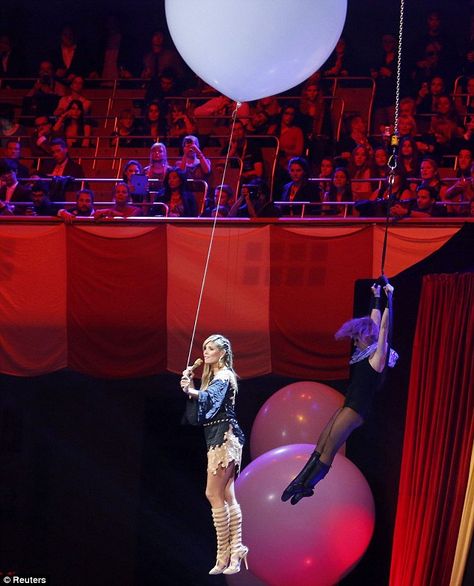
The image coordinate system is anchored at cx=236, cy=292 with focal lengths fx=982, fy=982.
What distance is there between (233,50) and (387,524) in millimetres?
3852

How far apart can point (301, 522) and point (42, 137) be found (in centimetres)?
481

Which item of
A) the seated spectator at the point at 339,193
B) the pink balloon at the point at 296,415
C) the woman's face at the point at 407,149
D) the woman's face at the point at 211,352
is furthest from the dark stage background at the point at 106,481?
the woman's face at the point at 211,352

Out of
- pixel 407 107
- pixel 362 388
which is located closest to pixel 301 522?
pixel 362 388

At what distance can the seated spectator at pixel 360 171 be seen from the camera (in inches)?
300

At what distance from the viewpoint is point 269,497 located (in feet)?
19.0

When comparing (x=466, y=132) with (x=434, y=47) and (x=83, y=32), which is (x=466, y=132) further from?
(x=83, y=32)

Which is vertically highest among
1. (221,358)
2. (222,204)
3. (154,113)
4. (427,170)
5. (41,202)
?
(154,113)

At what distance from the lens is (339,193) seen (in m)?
7.33

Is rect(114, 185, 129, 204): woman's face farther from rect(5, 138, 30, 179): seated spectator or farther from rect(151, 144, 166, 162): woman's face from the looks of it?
rect(5, 138, 30, 179): seated spectator

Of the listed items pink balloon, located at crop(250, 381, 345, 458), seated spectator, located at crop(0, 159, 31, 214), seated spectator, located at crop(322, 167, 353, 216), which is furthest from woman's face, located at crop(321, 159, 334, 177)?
seated spectator, located at crop(0, 159, 31, 214)

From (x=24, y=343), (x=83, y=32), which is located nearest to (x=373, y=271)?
(x=24, y=343)

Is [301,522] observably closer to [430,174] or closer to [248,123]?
[430,174]

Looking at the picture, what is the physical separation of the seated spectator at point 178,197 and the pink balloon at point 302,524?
6.90ft

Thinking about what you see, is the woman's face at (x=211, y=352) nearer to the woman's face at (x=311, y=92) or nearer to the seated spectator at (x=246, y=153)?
the seated spectator at (x=246, y=153)
